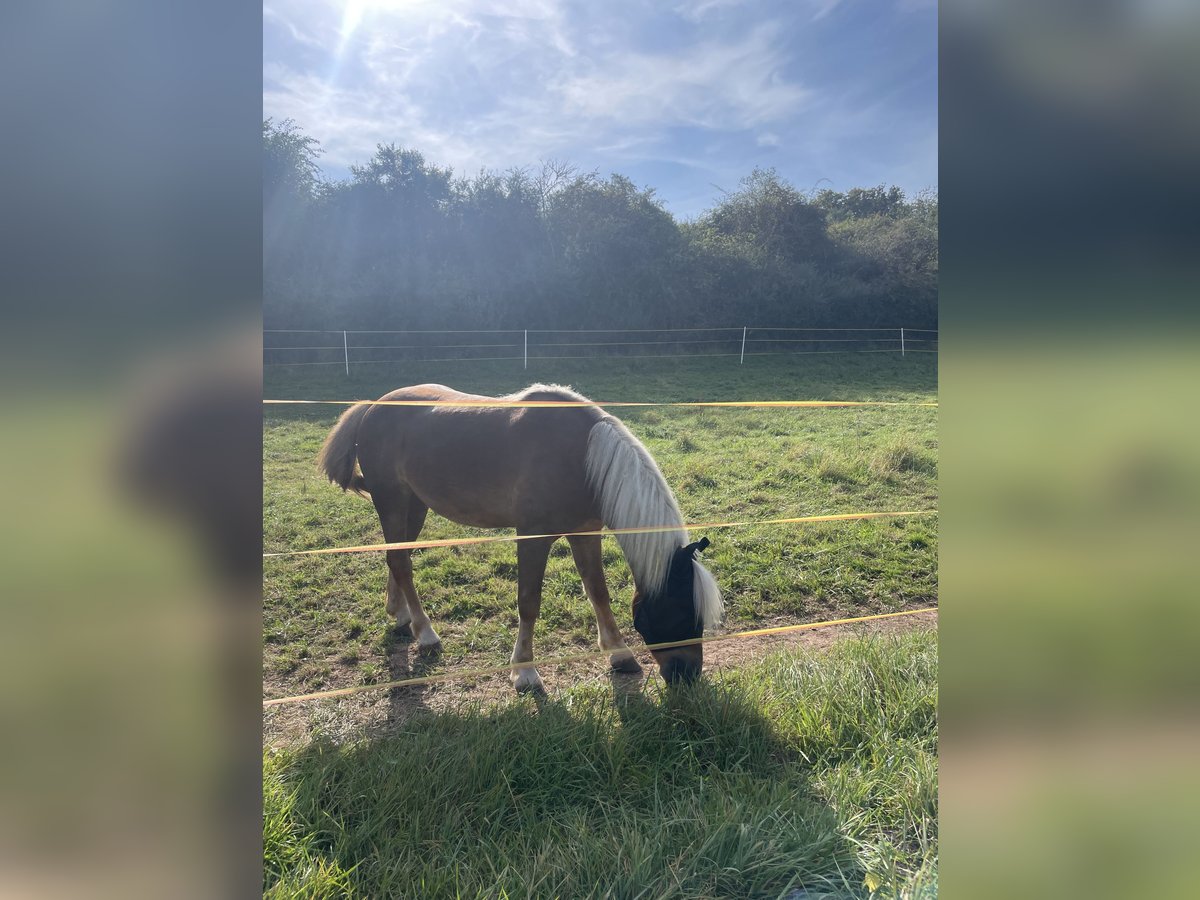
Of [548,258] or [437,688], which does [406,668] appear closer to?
[437,688]

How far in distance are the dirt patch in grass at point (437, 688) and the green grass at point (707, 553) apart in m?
0.18

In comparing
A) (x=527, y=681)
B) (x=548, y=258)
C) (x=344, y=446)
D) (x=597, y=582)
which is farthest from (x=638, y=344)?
(x=527, y=681)

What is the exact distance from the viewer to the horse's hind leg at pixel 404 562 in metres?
3.05

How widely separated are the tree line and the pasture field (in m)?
10.7

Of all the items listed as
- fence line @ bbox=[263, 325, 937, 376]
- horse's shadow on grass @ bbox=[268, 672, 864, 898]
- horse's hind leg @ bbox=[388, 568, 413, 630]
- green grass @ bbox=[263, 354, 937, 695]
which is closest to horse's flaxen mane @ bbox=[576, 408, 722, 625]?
horse's shadow on grass @ bbox=[268, 672, 864, 898]

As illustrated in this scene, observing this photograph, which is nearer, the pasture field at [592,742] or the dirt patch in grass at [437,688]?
the pasture field at [592,742]

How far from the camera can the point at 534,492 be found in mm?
2740

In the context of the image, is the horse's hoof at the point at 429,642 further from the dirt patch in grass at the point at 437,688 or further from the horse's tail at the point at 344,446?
the horse's tail at the point at 344,446

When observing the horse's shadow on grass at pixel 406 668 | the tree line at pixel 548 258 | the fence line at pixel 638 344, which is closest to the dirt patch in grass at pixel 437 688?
the horse's shadow on grass at pixel 406 668

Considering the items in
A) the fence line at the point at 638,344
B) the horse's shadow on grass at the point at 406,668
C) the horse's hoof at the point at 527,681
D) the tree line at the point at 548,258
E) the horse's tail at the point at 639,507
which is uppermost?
the tree line at the point at 548,258

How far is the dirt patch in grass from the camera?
2266mm
